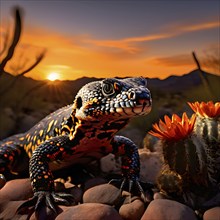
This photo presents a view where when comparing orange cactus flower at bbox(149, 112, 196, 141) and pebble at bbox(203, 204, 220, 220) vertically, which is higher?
orange cactus flower at bbox(149, 112, 196, 141)

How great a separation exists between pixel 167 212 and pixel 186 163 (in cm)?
52

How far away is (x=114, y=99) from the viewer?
10.1ft

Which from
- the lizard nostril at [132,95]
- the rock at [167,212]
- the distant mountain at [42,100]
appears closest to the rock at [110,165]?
the rock at [167,212]

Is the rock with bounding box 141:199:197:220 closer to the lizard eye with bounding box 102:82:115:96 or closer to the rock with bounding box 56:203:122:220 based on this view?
the rock with bounding box 56:203:122:220

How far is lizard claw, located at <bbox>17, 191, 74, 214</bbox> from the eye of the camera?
119 inches

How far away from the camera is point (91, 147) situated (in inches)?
144

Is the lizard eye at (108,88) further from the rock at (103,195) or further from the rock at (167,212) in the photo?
the rock at (167,212)

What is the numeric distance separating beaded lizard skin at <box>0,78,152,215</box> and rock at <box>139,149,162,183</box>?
28 centimetres

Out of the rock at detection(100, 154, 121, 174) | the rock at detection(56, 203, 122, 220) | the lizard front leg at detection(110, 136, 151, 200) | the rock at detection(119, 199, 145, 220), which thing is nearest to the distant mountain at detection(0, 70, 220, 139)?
the rock at detection(100, 154, 121, 174)

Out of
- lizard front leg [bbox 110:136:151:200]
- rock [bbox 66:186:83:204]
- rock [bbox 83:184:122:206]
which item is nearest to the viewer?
rock [bbox 83:184:122:206]

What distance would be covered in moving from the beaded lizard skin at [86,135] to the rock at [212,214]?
72cm

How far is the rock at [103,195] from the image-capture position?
3.13 meters

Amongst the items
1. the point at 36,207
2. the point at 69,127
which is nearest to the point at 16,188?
the point at 36,207

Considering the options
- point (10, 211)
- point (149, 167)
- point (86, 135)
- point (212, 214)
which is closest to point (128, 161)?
point (149, 167)
